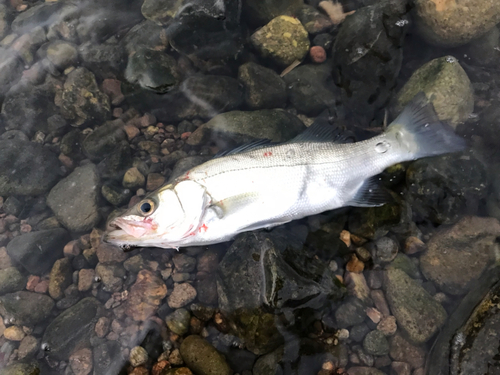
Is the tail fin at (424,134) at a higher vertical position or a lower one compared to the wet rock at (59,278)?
higher

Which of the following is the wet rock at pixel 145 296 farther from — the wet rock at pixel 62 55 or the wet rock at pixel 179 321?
the wet rock at pixel 62 55

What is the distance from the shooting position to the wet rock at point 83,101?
384 cm

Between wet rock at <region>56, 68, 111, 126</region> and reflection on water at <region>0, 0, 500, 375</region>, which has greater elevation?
wet rock at <region>56, 68, 111, 126</region>

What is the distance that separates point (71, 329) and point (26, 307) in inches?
21.3

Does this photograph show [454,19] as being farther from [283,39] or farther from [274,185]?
[274,185]

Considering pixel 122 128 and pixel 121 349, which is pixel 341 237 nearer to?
pixel 121 349

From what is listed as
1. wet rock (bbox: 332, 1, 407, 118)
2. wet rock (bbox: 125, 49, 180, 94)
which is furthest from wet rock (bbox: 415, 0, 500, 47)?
wet rock (bbox: 125, 49, 180, 94)

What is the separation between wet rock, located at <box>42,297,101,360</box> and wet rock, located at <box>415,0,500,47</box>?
186 inches

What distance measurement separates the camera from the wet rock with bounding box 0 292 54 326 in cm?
306

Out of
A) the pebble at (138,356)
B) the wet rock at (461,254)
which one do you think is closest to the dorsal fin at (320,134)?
the wet rock at (461,254)

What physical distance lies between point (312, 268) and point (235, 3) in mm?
3298

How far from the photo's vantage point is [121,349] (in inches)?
114

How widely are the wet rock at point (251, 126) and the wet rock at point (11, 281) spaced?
2348mm

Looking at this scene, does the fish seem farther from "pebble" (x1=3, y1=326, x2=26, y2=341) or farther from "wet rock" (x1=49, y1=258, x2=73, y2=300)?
"pebble" (x1=3, y1=326, x2=26, y2=341)
